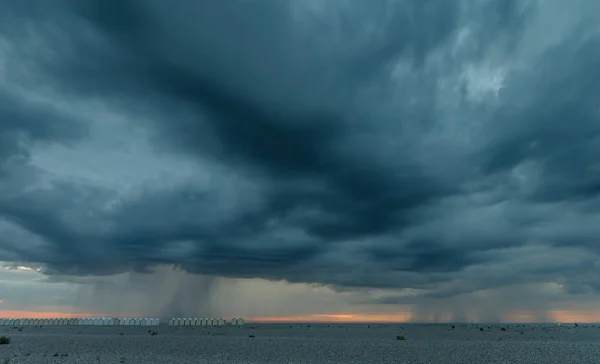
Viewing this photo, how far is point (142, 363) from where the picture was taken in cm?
5984

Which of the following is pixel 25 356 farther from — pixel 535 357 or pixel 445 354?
pixel 535 357

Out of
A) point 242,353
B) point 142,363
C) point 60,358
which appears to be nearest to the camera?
point 142,363

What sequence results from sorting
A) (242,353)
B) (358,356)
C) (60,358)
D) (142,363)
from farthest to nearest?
(242,353) → (358,356) → (60,358) → (142,363)

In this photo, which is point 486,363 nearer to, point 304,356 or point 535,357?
point 535,357

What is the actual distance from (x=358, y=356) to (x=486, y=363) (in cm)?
1912

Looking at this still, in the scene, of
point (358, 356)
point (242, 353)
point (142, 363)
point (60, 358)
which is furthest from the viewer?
point (242, 353)

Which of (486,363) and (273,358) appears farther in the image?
(273,358)

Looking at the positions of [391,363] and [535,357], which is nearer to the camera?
[391,363]

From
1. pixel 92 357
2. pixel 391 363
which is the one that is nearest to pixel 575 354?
pixel 391 363

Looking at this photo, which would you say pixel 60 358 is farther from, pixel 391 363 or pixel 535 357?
pixel 535 357

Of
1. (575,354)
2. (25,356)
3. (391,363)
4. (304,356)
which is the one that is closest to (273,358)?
(304,356)

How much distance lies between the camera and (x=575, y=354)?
240 feet

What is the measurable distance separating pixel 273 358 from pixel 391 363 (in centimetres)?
1859

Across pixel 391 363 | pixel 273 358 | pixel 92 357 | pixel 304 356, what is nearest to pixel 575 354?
pixel 391 363
